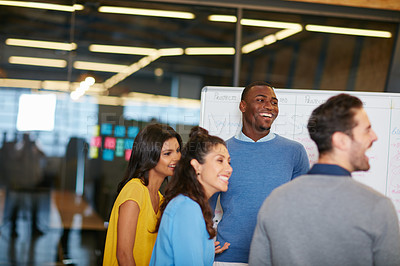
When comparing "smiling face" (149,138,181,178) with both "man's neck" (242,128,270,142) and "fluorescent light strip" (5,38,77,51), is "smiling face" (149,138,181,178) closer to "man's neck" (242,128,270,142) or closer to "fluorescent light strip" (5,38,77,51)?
"man's neck" (242,128,270,142)

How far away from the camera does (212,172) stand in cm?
194

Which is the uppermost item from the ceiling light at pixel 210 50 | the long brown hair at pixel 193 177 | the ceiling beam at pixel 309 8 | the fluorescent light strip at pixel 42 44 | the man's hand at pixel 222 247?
the ceiling beam at pixel 309 8

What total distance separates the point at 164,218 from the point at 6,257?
3031mm

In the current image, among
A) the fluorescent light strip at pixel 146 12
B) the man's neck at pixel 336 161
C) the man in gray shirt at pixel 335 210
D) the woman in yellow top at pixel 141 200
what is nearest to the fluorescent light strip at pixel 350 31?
the fluorescent light strip at pixel 146 12

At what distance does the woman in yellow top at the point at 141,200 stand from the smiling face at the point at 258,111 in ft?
1.52

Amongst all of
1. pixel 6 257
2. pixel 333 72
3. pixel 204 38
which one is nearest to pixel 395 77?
pixel 333 72

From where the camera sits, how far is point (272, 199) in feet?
5.29

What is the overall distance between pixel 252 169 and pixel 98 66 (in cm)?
210

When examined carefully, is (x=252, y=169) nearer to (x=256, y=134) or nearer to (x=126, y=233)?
(x=256, y=134)

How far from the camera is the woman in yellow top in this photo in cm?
215

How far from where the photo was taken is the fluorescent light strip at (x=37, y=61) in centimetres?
396

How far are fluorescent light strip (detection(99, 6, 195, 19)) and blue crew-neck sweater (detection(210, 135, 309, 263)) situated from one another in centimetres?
189

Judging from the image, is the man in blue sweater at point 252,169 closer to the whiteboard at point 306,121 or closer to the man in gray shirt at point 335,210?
the whiteboard at point 306,121

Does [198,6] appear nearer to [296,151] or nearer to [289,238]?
[296,151]
